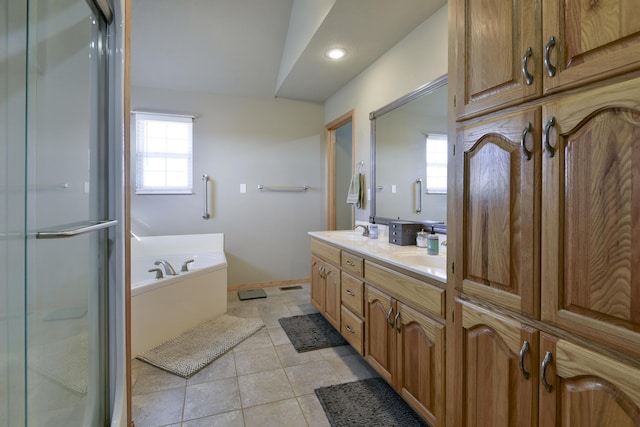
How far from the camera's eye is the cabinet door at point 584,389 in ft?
2.35

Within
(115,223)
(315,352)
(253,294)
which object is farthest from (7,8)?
(253,294)

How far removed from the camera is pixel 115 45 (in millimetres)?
1347

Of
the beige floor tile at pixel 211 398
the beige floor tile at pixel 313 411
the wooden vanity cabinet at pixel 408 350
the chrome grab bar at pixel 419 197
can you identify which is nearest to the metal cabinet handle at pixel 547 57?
the wooden vanity cabinet at pixel 408 350

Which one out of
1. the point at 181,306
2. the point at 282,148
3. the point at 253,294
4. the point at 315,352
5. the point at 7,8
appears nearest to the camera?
the point at 7,8

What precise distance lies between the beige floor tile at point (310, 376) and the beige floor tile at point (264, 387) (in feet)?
0.15

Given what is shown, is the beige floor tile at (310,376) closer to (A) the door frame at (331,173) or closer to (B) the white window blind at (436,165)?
(B) the white window blind at (436,165)

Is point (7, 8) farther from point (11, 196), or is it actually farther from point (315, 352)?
point (315, 352)

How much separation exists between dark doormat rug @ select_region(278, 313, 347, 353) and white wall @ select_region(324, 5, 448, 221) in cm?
111

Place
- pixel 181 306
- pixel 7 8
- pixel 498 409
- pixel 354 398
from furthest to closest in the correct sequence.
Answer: pixel 181 306 < pixel 354 398 < pixel 498 409 < pixel 7 8

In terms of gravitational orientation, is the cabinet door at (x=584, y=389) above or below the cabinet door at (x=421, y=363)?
above

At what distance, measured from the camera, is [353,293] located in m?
2.18

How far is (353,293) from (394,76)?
5.80ft

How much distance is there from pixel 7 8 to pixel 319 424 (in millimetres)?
1915

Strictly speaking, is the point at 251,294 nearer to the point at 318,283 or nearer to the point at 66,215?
the point at 318,283
